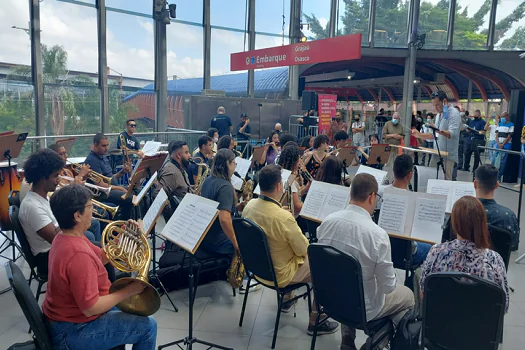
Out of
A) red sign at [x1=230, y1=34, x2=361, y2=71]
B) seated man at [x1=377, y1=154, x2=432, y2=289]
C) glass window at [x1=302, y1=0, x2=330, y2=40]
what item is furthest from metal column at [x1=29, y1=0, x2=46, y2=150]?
seated man at [x1=377, y1=154, x2=432, y2=289]

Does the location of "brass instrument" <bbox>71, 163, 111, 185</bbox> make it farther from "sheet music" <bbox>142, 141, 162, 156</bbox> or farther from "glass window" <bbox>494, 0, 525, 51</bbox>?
"glass window" <bbox>494, 0, 525, 51</bbox>

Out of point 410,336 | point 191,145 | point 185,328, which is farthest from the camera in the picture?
point 191,145

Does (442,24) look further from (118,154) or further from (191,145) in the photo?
(118,154)

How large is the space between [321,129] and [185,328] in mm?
8945

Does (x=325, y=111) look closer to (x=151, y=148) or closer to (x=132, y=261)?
(x=151, y=148)

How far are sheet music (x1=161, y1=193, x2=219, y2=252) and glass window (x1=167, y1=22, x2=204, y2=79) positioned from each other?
9526mm

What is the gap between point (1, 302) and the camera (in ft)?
12.3

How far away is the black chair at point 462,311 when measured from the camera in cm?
210

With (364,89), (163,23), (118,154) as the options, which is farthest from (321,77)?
(118,154)

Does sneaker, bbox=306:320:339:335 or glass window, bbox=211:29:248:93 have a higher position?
glass window, bbox=211:29:248:93

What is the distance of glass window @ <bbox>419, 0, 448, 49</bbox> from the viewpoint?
46.7ft

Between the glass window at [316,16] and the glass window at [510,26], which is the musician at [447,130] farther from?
the glass window at [510,26]

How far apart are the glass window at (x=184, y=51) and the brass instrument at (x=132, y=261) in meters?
9.97

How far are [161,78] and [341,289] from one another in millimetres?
10124
